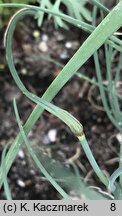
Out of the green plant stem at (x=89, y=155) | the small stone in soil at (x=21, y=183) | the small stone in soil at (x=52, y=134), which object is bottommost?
the green plant stem at (x=89, y=155)

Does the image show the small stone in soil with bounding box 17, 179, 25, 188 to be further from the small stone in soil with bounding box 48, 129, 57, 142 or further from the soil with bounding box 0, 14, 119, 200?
the small stone in soil with bounding box 48, 129, 57, 142

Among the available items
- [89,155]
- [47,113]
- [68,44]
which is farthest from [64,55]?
[89,155]

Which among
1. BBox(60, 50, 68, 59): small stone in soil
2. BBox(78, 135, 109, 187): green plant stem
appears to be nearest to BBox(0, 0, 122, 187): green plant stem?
BBox(78, 135, 109, 187): green plant stem

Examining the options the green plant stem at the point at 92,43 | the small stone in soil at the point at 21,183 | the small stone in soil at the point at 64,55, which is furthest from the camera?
the small stone in soil at the point at 64,55

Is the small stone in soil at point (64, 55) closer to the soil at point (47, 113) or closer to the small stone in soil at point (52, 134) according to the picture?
the soil at point (47, 113)

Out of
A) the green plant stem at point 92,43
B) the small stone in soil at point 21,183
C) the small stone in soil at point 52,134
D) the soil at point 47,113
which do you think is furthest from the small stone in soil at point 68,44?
the green plant stem at point 92,43

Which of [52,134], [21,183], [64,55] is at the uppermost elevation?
[64,55]

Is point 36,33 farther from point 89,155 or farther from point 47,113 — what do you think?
point 89,155

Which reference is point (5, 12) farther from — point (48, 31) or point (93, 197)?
point (93, 197)

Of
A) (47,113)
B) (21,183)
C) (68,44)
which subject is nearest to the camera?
(21,183)
